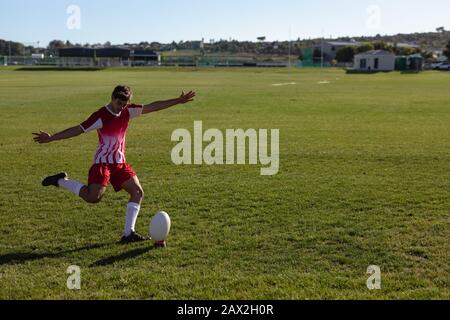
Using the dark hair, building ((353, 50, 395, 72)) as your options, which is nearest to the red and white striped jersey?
the dark hair

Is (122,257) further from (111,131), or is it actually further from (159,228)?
(111,131)

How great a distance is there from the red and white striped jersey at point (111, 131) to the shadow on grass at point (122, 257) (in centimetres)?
121

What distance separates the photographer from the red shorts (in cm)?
710

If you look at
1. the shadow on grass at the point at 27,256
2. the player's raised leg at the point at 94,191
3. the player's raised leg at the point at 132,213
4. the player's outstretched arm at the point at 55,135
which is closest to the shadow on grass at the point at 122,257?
the player's raised leg at the point at 132,213

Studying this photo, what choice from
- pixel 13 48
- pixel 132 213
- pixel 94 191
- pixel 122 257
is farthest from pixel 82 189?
pixel 13 48

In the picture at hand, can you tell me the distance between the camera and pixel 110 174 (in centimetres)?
723

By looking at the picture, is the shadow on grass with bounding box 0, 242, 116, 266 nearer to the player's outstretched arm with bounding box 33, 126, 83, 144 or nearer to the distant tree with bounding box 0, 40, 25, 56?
the player's outstretched arm with bounding box 33, 126, 83, 144

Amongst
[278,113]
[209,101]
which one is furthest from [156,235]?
[209,101]

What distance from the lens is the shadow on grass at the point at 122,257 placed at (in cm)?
624

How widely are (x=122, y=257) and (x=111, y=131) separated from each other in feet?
5.22

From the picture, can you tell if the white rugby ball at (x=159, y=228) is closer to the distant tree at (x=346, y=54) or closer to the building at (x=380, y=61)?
the building at (x=380, y=61)

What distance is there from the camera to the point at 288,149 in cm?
1415
